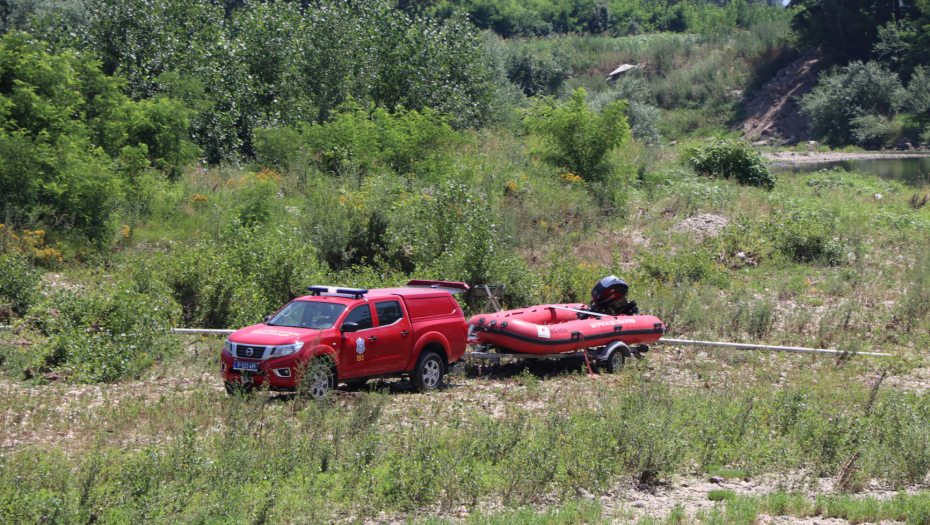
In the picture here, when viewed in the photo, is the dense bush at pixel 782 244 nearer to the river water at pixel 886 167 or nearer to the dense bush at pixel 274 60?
the dense bush at pixel 274 60

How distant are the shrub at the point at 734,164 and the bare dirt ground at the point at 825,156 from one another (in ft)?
84.7

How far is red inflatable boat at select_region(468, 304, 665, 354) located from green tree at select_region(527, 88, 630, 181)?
495 inches

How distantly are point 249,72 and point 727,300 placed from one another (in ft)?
66.3

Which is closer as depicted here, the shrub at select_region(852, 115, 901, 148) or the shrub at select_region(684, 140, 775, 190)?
the shrub at select_region(684, 140, 775, 190)

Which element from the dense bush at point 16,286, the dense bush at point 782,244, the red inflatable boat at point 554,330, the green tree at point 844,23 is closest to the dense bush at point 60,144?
the dense bush at point 16,286

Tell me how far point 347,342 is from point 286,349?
868 mm

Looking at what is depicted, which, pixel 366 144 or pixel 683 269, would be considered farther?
pixel 366 144

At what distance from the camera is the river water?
121 ft

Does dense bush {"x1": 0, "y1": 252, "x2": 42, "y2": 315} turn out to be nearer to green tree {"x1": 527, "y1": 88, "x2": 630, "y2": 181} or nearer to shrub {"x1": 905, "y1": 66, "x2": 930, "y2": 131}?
green tree {"x1": 527, "y1": 88, "x2": 630, "y2": 181}

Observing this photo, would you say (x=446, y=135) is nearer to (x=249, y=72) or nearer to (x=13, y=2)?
(x=249, y=72)

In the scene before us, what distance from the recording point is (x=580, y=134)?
25422 millimetres

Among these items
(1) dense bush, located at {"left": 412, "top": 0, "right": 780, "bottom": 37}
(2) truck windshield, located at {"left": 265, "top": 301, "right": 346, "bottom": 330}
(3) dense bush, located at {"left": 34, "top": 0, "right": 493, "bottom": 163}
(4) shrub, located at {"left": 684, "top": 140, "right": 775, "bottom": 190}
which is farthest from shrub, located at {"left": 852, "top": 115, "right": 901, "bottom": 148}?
(2) truck windshield, located at {"left": 265, "top": 301, "right": 346, "bottom": 330}

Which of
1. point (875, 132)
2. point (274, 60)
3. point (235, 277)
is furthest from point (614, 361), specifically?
point (875, 132)

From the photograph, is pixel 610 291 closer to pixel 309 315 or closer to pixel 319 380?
pixel 309 315
